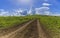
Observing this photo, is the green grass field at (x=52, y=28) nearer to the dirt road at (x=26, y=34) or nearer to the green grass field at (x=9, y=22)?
the dirt road at (x=26, y=34)

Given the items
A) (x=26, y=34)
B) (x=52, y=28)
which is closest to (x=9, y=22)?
(x=52, y=28)

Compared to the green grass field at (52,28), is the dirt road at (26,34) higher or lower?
higher

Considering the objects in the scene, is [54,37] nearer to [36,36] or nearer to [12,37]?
[36,36]

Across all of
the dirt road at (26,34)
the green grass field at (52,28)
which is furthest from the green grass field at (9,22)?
the dirt road at (26,34)

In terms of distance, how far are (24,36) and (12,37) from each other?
1.63 metres

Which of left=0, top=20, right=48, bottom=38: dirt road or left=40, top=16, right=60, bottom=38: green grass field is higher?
left=0, top=20, right=48, bottom=38: dirt road

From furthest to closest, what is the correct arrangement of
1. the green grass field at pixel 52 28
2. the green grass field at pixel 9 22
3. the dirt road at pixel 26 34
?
the green grass field at pixel 9 22 < the green grass field at pixel 52 28 < the dirt road at pixel 26 34

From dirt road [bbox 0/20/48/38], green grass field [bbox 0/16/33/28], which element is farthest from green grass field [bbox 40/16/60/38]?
green grass field [bbox 0/16/33/28]

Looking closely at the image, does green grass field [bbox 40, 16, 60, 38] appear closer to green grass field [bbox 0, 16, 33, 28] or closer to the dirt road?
the dirt road

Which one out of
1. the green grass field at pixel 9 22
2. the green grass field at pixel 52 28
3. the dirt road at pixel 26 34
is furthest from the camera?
the green grass field at pixel 9 22

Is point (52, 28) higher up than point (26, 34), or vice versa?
point (26, 34)

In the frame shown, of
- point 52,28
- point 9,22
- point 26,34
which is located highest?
point 9,22

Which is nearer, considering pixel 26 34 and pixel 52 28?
pixel 26 34

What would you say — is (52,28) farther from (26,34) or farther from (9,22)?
(9,22)
